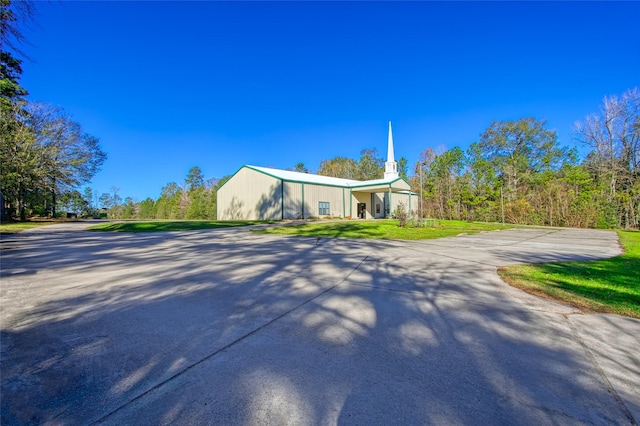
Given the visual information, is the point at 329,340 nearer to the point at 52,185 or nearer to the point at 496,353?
the point at 496,353

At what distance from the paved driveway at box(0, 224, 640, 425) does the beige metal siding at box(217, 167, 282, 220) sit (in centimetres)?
2188

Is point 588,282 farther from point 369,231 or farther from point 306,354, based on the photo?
→ point 369,231

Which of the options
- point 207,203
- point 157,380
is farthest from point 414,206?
point 157,380

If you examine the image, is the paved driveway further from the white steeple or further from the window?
the white steeple

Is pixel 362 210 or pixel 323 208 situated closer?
pixel 323 208

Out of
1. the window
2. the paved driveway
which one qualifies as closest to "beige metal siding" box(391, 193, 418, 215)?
the window

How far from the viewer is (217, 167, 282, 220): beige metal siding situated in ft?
88.1

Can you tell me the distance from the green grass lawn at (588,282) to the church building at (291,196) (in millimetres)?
21691

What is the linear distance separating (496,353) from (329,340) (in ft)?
5.07

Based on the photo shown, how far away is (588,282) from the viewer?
16.9 feet

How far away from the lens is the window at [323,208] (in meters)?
29.3

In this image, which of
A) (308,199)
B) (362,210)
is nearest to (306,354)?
(308,199)

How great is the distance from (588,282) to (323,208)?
24963mm

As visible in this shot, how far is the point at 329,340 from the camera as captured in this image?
9.30 feet
